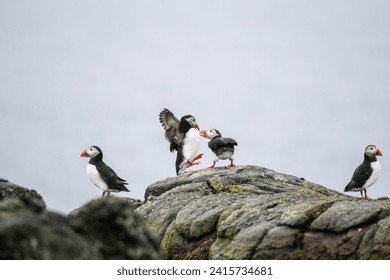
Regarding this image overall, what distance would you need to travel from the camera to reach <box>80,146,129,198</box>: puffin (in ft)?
62.3

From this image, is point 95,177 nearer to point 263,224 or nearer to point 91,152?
point 91,152

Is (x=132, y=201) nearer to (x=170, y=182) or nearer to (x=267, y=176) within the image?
(x=170, y=182)

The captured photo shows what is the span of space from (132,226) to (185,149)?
17.2 meters

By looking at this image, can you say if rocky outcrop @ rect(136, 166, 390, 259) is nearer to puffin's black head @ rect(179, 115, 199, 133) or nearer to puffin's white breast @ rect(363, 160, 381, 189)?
puffin's white breast @ rect(363, 160, 381, 189)

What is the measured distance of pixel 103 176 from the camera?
19016 mm

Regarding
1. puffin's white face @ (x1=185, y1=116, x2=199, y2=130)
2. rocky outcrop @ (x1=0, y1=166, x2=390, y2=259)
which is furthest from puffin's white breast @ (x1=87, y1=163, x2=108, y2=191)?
puffin's white face @ (x1=185, y1=116, x2=199, y2=130)

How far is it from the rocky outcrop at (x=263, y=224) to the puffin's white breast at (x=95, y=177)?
3936 mm

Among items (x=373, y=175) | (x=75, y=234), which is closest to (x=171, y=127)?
(x=373, y=175)

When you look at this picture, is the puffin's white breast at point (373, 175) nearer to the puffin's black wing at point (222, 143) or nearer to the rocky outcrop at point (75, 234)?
the puffin's black wing at point (222, 143)

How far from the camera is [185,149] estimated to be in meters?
21.8

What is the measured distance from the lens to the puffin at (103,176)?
19.0 meters

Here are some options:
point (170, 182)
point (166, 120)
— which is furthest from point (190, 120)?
point (170, 182)

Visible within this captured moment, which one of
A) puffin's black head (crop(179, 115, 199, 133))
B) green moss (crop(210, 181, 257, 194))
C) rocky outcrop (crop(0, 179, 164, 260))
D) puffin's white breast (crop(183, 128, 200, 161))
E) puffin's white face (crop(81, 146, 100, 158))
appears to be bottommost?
rocky outcrop (crop(0, 179, 164, 260))

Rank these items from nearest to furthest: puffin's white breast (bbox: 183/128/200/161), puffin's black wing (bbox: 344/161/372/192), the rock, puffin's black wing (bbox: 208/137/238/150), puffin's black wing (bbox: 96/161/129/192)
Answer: the rock < puffin's black wing (bbox: 344/161/372/192) < puffin's black wing (bbox: 208/137/238/150) < puffin's black wing (bbox: 96/161/129/192) < puffin's white breast (bbox: 183/128/200/161)
